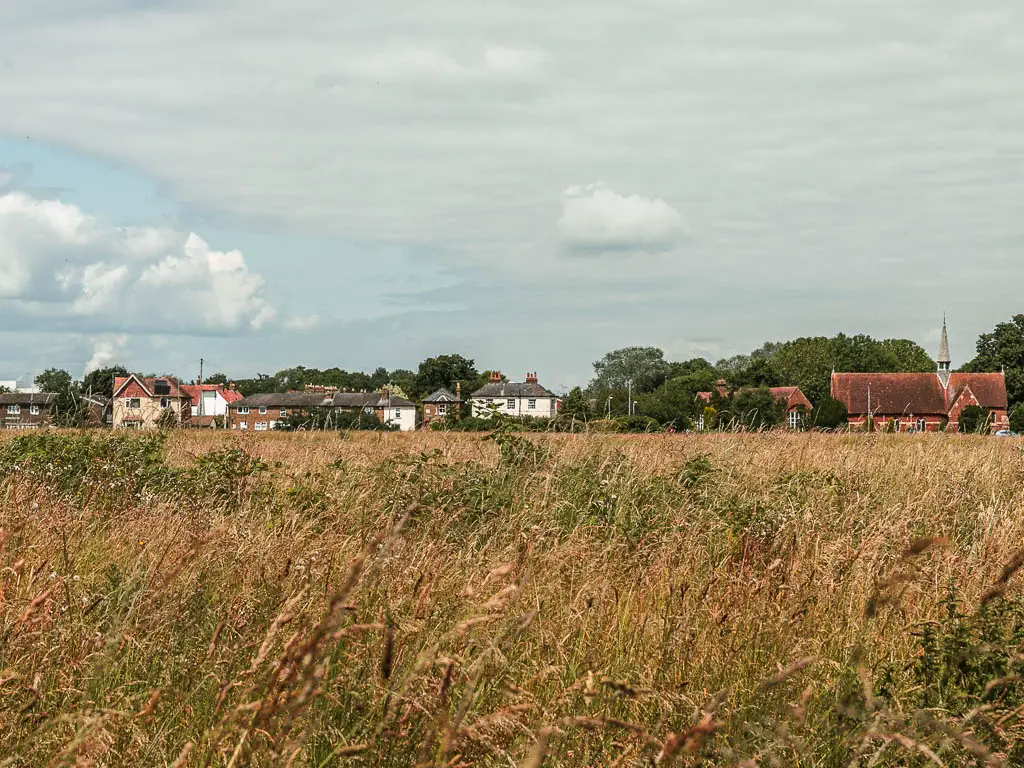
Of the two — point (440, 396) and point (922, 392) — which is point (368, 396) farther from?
point (922, 392)

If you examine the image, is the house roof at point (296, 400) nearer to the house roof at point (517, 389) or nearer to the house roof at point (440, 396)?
the house roof at point (440, 396)

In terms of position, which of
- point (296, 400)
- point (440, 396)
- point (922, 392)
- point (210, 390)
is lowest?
point (922, 392)

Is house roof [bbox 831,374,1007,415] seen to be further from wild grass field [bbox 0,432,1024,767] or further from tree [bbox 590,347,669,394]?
wild grass field [bbox 0,432,1024,767]

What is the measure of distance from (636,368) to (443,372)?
28.5m

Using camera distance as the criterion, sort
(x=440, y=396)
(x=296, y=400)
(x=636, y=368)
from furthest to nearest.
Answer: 1. (x=636, y=368)
2. (x=296, y=400)
3. (x=440, y=396)

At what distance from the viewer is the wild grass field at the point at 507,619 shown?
277 cm

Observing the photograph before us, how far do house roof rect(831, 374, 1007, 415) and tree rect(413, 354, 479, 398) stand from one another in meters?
50.4

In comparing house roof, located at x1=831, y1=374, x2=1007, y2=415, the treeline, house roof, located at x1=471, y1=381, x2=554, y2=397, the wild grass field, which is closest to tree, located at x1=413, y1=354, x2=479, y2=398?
the treeline

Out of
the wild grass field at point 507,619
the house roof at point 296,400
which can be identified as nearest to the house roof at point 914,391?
the house roof at point 296,400

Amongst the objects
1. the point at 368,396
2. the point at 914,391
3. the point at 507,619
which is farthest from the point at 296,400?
the point at 507,619

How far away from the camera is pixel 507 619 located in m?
4.10

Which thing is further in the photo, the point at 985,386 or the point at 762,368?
the point at 762,368

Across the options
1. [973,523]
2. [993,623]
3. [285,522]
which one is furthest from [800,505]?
[285,522]

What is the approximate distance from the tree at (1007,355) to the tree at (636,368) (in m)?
41.3
